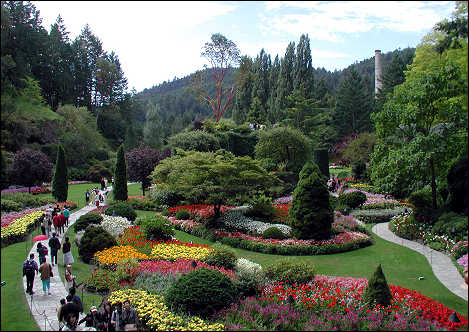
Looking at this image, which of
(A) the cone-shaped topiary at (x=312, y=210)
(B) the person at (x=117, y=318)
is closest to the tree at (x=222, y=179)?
(A) the cone-shaped topiary at (x=312, y=210)

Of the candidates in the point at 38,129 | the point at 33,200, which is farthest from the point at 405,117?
the point at 38,129

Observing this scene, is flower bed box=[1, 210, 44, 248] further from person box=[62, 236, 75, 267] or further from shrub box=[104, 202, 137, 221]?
shrub box=[104, 202, 137, 221]

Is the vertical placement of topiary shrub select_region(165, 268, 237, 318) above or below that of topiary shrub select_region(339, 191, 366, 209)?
below

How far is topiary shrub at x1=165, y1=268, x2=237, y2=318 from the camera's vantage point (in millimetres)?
9797

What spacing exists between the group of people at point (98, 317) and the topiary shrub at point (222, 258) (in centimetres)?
478

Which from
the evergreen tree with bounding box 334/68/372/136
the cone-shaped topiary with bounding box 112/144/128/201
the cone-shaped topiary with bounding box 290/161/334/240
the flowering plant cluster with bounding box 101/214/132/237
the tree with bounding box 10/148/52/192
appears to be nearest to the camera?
the cone-shaped topiary with bounding box 290/161/334/240

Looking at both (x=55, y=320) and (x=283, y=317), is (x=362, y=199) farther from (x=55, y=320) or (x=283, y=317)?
(x=55, y=320)

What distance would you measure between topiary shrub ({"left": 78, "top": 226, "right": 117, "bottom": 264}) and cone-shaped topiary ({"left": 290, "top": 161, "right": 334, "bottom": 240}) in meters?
8.50

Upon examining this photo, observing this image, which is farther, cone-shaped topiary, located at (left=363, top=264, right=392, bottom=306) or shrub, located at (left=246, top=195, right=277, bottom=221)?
shrub, located at (left=246, top=195, right=277, bottom=221)

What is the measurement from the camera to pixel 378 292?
9.76 meters

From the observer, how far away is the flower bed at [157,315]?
9.07 metres

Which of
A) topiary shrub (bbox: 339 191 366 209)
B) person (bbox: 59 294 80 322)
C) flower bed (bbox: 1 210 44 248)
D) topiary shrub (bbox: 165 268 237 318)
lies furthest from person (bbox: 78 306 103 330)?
topiary shrub (bbox: 339 191 366 209)

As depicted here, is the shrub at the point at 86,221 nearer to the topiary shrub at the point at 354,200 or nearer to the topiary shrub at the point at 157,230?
the topiary shrub at the point at 157,230

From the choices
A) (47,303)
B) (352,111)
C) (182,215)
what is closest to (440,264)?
(47,303)
